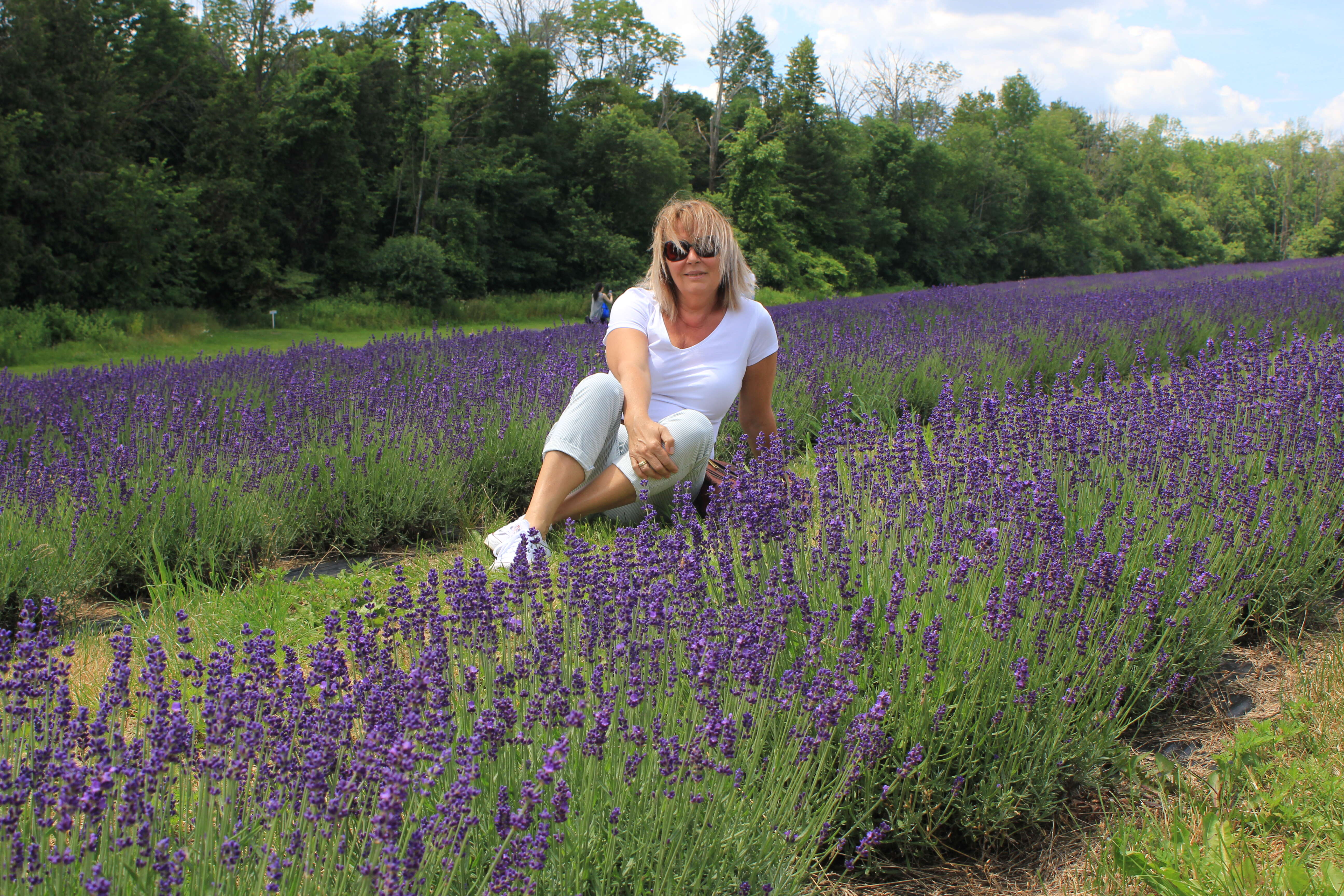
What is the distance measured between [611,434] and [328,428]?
1798 mm

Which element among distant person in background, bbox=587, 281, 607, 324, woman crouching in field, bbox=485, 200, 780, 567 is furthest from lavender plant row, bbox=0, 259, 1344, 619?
distant person in background, bbox=587, 281, 607, 324

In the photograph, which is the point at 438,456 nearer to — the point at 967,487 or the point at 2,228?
the point at 967,487

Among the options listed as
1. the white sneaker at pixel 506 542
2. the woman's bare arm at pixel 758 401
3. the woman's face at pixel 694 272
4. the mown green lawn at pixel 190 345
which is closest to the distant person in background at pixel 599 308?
the mown green lawn at pixel 190 345

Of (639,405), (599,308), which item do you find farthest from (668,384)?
(599,308)

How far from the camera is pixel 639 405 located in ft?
10.5

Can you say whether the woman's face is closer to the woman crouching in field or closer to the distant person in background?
the woman crouching in field

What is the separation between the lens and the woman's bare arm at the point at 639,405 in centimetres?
307

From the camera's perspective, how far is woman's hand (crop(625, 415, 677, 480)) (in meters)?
3.06

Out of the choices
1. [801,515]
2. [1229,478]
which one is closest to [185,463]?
[801,515]

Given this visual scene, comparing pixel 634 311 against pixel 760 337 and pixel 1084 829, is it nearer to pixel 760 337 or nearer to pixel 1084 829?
pixel 760 337

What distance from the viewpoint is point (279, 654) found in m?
2.51

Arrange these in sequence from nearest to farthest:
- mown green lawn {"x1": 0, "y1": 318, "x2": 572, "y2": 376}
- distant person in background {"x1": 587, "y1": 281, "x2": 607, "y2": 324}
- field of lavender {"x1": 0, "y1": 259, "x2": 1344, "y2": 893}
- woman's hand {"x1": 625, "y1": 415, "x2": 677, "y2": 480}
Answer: field of lavender {"x1": 0, "y1": 259, "x2": 1344, "y2": 893}, woman's hand {"x1": 625, "y1": 415, "x2": 677, "y2": 480}, mown green lawn {"x1": 0, "y1": 318, "x2": 572, "y2": 376}, distant person in background {"x1": 587, "y1": 281, "x2": 607, "y2": 324}

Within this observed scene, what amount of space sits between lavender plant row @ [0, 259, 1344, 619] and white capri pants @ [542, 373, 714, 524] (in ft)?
3.35

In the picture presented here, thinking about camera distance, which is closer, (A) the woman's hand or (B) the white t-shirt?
(A) the woman's hand
